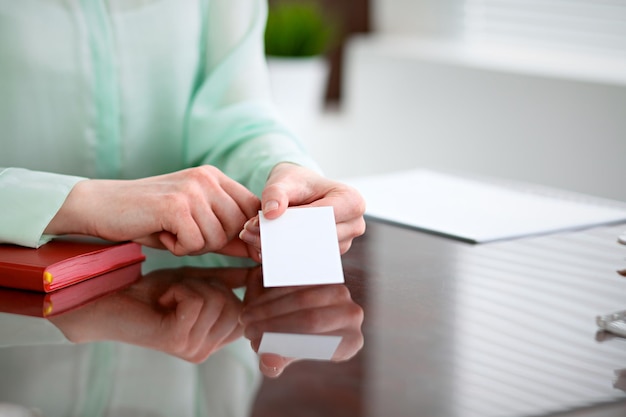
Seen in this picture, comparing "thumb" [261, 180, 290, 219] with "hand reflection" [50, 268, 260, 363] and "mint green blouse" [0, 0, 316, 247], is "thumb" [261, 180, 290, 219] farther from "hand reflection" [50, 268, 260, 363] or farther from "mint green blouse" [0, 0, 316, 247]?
"mint green blouse" [0, 0, 316, 247]

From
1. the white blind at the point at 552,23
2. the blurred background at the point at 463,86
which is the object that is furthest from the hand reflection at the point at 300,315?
the white blind at the point at 552,23

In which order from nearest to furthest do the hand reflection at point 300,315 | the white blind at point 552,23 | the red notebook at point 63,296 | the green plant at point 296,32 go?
the hand reflection at point 300,315
the red notebook at point 63,296
the white blind at point 552,23
the green plant at point 296,32

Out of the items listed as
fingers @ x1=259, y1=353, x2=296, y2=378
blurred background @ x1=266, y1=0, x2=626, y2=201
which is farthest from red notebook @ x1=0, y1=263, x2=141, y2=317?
blurred background @ x1=266, y1=0, x2=626, y2=201

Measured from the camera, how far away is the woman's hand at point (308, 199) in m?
0.94

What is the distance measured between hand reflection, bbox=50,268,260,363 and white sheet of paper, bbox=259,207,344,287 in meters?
0.05

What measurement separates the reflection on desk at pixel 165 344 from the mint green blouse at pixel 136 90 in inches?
11.4

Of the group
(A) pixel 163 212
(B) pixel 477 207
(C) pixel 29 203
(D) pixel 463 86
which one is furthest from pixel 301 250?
(D) pixel 463 86

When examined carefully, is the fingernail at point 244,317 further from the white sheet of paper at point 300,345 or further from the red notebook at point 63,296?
the red notebook at point 63,296

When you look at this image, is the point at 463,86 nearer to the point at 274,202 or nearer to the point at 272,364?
the point at 274,202

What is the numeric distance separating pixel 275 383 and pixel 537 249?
20.4 inches

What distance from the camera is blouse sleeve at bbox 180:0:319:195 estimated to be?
4.15ft

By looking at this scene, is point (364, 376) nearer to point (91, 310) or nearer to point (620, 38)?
point (91, 310)

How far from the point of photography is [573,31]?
313 centimetres

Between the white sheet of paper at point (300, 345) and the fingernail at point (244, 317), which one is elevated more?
the white sheet of paper at point (300, 345)
